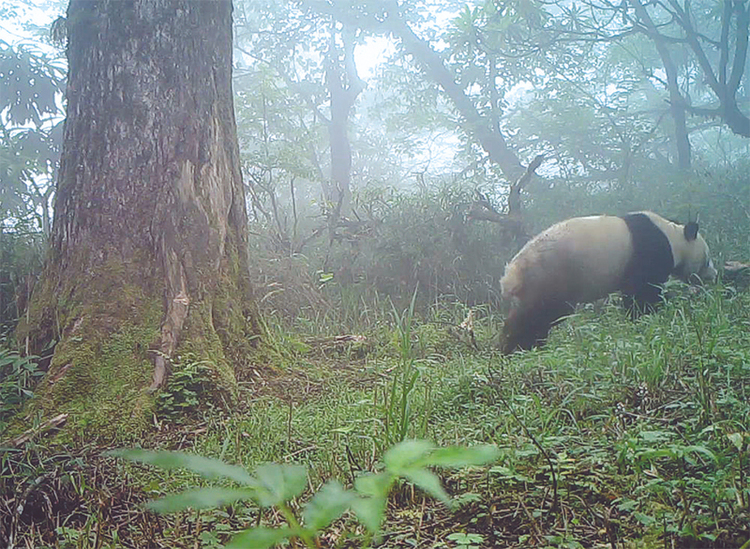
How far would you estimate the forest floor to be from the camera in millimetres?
998

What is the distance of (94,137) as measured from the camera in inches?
90.3

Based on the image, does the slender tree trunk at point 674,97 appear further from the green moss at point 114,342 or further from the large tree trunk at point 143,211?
the green moss at point 114,342

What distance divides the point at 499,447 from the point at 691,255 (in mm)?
2809

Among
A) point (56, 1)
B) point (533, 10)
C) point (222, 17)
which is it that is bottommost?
point (222, 17)

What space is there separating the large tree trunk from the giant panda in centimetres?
151

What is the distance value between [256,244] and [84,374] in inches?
101

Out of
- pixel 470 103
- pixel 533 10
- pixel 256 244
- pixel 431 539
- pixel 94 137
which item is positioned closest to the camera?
pixel 431 539

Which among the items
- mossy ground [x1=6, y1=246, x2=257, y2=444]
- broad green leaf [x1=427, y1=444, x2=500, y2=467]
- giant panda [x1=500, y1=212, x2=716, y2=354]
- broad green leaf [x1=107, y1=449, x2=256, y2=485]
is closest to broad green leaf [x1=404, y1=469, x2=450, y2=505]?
broad green leaf [x1=427, y1=444, x2=500, y2=467]

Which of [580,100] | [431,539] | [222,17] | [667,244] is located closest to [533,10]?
[580,100]

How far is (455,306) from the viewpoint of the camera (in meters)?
3.37

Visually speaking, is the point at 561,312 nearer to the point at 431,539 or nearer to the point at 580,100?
the point at 580,100

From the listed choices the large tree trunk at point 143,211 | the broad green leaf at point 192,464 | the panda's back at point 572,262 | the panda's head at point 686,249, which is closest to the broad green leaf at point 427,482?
the broad green leaf at point 192,464

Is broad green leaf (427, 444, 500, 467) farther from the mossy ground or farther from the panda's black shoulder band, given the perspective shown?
the panda's black shoulder band

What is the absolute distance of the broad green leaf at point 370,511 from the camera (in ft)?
1.37
